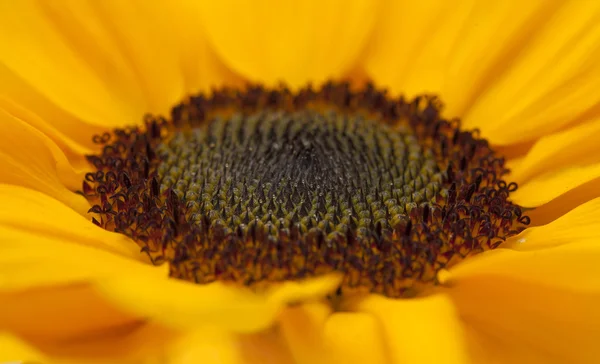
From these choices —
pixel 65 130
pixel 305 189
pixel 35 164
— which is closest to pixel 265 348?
pixel 305 189

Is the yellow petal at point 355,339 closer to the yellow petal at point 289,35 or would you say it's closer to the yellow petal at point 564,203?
the yellow petal at point 564,203

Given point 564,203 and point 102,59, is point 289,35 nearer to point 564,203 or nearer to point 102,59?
point 102,59

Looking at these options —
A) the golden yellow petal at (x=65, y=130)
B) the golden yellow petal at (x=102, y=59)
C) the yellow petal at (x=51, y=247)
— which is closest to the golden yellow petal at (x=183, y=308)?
the yellow petal at (x=51, y=247)

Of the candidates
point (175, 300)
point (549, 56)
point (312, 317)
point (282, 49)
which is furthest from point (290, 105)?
point (175, 300)

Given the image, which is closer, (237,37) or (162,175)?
(162,175)

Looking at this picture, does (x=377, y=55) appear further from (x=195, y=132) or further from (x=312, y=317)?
(x=312, y=317)

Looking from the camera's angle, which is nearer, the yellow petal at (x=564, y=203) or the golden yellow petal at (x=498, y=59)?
the yellow petal at (x=564, y=203)
